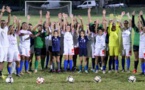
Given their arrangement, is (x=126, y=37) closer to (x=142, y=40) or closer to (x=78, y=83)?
(x=142, y=40)

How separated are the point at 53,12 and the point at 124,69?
31.8 meters

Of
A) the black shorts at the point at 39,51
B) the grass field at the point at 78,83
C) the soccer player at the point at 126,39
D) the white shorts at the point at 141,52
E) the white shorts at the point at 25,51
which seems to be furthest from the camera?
the black shorts at the point at 39,51

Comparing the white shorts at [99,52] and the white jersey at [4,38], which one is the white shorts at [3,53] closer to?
the white jersey at [4,38]

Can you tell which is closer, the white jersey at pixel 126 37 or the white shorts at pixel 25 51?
the white shorts at pixel 25 51

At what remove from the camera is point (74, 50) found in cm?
1392

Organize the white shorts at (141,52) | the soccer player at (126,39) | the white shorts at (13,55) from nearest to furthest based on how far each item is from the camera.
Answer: the white shorts at (13,55)
the white shorts at (141,52)
the soccer player at (126,39)

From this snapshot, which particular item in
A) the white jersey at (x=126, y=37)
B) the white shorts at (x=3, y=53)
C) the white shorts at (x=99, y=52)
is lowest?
the white shorts at (x=99, y=52)

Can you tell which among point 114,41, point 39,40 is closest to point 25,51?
point 39,40

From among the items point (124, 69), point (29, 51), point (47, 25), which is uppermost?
point (47, 25)

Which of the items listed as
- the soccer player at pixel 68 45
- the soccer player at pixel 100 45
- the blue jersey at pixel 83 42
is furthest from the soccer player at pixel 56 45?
the soccer player at pixel 100 45

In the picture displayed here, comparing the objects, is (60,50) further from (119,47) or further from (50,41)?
(119,47)

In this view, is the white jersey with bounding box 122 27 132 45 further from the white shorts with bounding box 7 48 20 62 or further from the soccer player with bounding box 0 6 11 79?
the soccer player with bounding box 0 6 11 79

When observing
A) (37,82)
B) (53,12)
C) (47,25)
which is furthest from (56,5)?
(37,82)

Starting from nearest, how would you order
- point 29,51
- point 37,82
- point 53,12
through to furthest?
point 37,82 → point 29,51 → point 53,12
